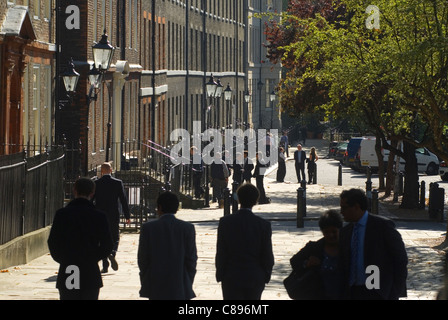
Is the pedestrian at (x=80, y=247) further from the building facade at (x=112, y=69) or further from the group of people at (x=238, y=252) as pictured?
the building facade at (x=112, y=69)

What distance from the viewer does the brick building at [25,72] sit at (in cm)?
2453

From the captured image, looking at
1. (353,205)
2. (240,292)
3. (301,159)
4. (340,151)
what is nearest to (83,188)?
(240,292)

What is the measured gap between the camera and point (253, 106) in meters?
86.6

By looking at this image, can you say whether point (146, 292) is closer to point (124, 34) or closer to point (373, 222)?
point (373, 222)

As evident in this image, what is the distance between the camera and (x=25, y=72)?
27000mm

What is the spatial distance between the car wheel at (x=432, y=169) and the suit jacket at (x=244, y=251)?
47944 mm

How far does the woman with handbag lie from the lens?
28.1 ft

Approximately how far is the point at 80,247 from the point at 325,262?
2257mm

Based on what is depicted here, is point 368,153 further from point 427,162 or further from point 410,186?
point 410,186

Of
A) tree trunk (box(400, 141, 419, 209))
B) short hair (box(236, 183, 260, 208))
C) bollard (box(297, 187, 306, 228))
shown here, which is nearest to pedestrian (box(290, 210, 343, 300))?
short hair (box(236, 183, 260, 208))

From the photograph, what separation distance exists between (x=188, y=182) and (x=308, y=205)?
4515 millimetres

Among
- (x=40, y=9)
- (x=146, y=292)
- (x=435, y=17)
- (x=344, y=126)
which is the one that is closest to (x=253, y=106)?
(x=344, y=126)

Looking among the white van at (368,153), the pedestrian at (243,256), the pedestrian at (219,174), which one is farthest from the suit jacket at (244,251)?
the white van at (368,153)

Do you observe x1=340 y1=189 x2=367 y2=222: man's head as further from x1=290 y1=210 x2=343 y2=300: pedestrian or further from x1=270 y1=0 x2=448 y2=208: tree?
x1=270 y1=0 x2=448 y2=208: tree
